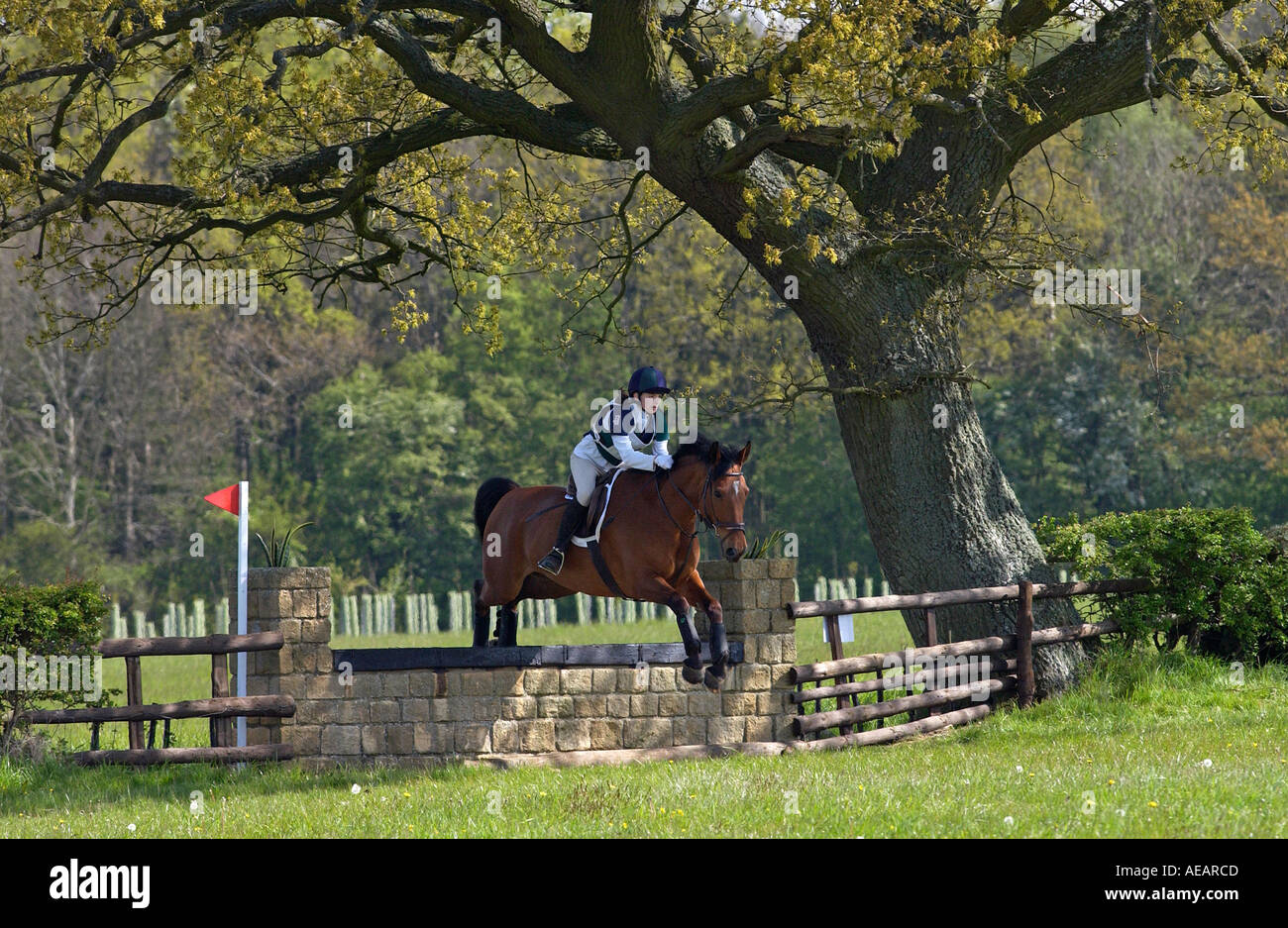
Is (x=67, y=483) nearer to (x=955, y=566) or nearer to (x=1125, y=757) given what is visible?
(x=955, y=566)

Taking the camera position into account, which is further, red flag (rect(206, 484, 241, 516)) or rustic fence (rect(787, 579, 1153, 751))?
red flag (rect(206, 484, 241, 516))

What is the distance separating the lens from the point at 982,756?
13641 mm

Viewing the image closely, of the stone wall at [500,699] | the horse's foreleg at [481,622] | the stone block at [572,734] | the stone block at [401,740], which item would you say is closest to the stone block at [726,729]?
the stone wall at [500,699]

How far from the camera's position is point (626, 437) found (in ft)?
43.3

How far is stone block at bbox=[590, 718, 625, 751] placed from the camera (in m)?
13.7

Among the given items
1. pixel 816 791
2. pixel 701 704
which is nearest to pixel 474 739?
pixel 701 704

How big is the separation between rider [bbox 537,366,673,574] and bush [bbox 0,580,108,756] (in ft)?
13.9

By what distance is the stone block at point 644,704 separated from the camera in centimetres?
1382

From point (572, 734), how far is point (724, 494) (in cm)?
268

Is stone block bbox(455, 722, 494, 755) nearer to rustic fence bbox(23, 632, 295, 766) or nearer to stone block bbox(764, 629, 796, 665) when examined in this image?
rustic fence bbox(23, 632, 295, 766)

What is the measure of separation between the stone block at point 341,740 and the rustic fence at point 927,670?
13.3ft

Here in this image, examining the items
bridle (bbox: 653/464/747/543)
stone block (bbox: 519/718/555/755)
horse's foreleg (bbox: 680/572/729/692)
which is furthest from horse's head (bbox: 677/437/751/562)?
stone block (bbox: 519/718/555/755)

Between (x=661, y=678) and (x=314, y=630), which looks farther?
(x=661, y=678)

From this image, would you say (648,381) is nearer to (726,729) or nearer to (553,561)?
(553,561)
